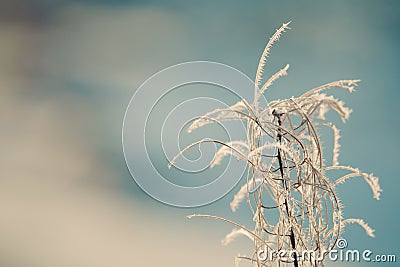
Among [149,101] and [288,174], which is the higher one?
[149,101]

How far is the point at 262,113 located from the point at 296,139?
0.06m

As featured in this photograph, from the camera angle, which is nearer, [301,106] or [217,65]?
[301,106]

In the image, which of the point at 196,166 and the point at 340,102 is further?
the point at 196,166

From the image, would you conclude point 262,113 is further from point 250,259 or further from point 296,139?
point 250,259

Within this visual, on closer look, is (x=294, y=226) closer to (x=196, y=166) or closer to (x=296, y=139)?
(x=296, y=139)

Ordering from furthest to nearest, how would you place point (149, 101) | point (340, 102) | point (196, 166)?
point (149, 101)
point (196, 166)
point (340, 102)

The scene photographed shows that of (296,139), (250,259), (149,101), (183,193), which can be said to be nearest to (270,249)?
(250,259)

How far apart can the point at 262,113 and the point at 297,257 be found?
20 centimetres

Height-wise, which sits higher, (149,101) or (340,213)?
(149,101)

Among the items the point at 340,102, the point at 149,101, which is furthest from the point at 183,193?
the point at 340,102

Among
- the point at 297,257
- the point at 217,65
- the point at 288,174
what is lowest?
the point at 297,257

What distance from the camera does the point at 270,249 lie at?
0.65 meters

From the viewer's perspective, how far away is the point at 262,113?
65cm

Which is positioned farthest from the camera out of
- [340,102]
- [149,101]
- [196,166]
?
[149,101]
